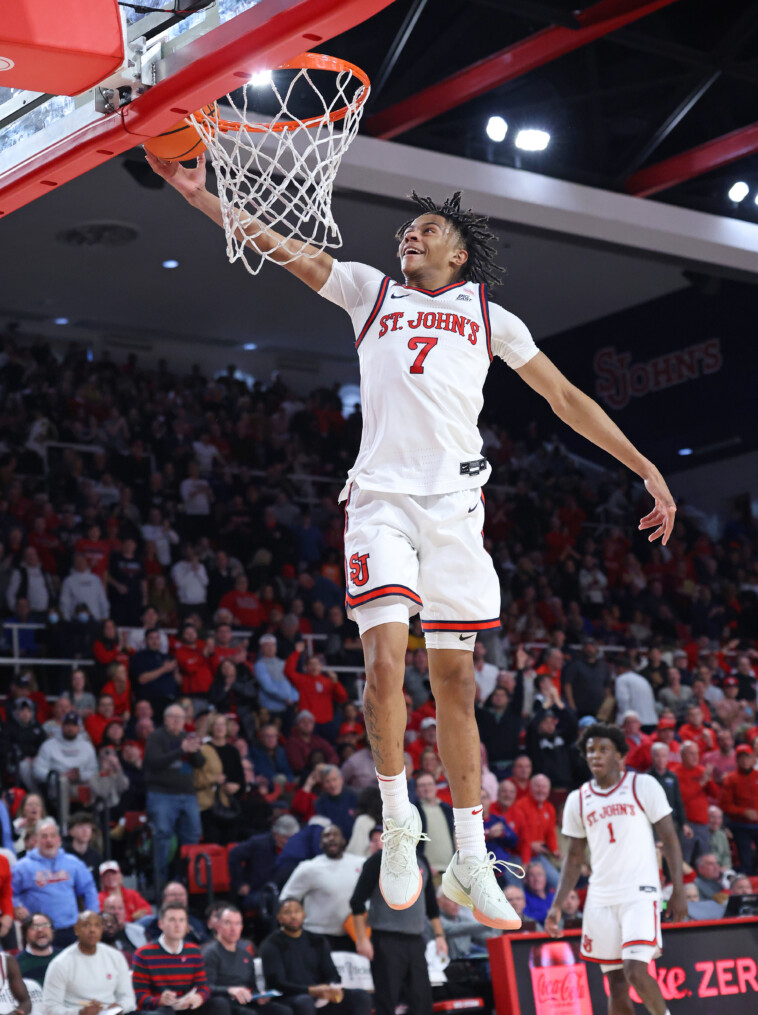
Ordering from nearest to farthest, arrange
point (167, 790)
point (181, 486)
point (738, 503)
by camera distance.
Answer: point (167, 790) → point (181, 486) → point (738, 503)

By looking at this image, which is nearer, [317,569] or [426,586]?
[426,586]

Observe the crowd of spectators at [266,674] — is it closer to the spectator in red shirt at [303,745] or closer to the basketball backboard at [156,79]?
the spectator in red shirt at [303,745]

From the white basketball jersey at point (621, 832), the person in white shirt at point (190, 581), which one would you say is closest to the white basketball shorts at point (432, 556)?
the white basketball jersey at point (621, 832)

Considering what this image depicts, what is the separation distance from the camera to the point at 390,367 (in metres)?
4.43

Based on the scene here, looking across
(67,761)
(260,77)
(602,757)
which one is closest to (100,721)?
(67,761)

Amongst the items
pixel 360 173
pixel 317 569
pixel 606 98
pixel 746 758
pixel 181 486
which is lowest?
pixel 746 758

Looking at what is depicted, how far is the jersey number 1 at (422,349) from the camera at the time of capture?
441 centimetres

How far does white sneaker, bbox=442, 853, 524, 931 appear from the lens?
4.25 m

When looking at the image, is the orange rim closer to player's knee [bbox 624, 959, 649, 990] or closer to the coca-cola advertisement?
player's knee [bbox 624, 959, 649, 990]

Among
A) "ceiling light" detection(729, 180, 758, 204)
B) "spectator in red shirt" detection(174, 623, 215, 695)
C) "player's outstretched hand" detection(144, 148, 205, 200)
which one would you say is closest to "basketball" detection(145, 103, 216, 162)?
"player's outstretched hand" detection(144, 148, 205, 200)

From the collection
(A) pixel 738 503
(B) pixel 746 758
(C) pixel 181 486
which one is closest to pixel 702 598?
(A) pixel 738 503

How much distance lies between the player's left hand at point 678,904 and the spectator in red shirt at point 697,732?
479 centimetres

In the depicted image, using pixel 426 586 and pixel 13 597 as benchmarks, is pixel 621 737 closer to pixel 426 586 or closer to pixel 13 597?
pixel 426 586

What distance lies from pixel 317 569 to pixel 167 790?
5922 mm
